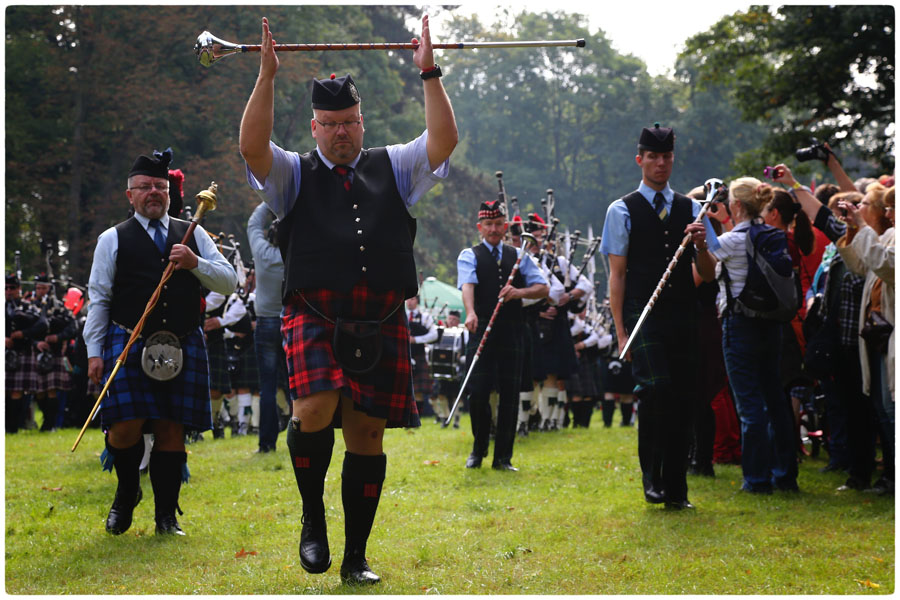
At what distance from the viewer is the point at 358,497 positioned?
429 cm

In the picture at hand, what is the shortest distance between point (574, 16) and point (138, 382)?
49.4m

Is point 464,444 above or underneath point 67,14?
underneath

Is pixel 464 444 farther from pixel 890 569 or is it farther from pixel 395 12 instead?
pixel 395 12

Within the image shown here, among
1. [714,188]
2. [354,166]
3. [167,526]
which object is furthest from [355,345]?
[714,188]

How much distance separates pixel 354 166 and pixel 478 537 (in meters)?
2.00

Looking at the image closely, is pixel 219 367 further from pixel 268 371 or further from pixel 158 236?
pixel 158 236

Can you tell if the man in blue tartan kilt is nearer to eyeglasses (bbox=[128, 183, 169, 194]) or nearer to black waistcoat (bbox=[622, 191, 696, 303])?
eyeglasses (bbox=[128, 183, 169, 194])

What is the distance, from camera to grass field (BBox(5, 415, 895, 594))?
4.32m

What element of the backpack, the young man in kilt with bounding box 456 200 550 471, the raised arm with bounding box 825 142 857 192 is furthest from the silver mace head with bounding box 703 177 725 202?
the young man in kilt with bounding box 456 200 550 471

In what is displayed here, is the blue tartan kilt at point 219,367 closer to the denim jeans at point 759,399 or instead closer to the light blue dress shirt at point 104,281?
the light blue dress shirt at point 104,281

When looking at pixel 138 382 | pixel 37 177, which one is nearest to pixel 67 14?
pixel 37 177

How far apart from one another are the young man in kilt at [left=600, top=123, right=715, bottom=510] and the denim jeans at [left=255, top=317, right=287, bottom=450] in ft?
12.3

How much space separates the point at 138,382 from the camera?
17.6 ft

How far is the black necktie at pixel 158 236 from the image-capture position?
552 cm
